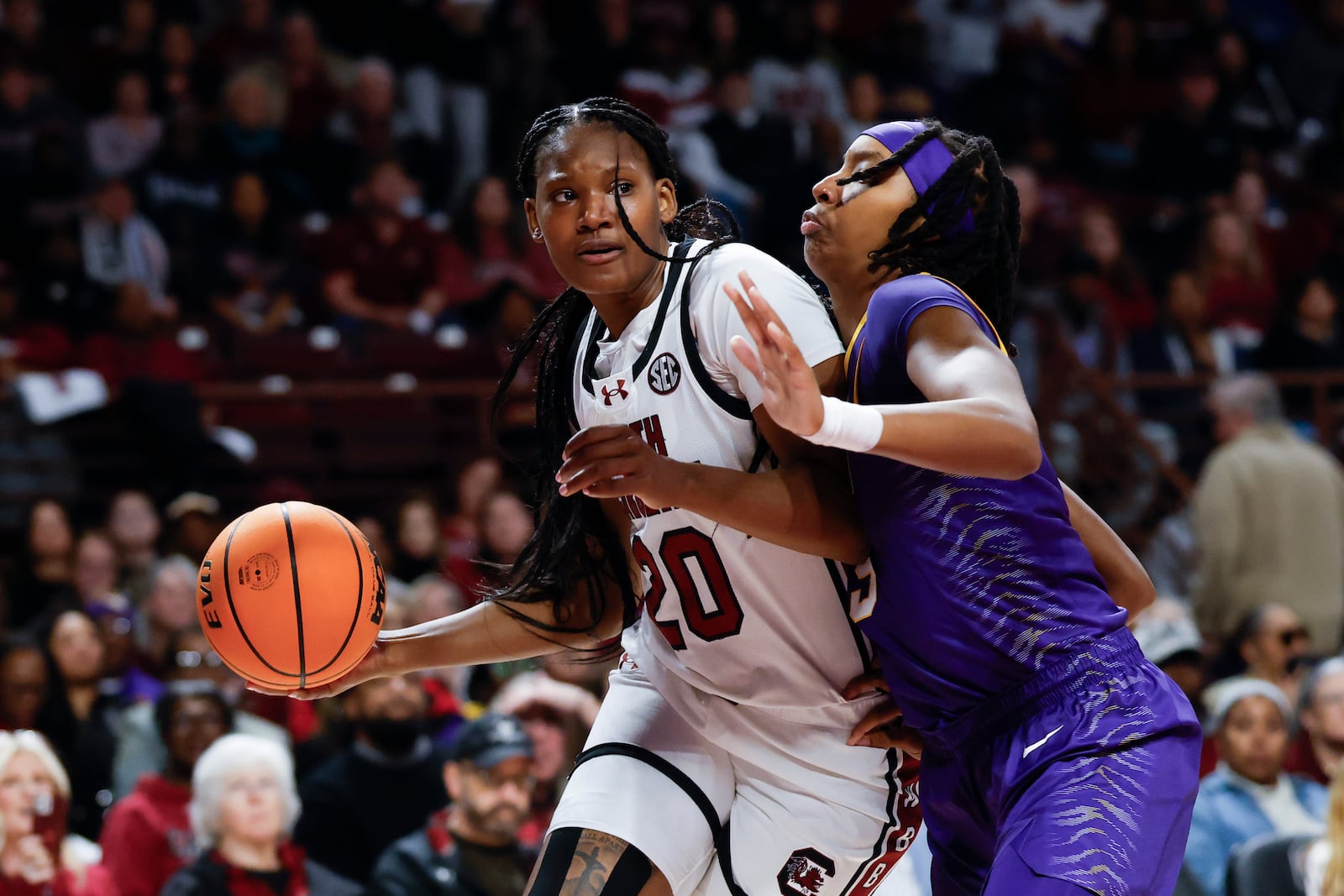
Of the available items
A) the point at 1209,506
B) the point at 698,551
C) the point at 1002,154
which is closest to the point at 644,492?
the point at 698,551

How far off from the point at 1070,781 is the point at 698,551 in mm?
944

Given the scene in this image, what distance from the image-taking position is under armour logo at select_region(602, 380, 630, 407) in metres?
3.49

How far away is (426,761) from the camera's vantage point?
6391mm

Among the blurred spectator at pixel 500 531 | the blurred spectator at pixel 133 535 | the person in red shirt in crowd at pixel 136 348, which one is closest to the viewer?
the blurred spectator at pixel 133 535

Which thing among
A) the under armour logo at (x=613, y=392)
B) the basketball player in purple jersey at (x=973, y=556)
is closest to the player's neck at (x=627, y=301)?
the under armour logo at (x=613, y=392)

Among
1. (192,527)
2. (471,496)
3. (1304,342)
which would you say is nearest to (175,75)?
(471,496)

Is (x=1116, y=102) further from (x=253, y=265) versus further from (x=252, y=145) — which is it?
(x=253, y=265)

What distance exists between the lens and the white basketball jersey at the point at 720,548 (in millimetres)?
3385

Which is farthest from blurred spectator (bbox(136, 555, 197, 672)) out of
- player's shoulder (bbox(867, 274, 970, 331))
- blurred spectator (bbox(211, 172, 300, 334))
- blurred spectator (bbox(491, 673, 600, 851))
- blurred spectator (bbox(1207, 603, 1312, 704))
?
player's shoulder (bbox(867, 274, 970, 331))

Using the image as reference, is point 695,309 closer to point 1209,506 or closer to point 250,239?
point 1209,506

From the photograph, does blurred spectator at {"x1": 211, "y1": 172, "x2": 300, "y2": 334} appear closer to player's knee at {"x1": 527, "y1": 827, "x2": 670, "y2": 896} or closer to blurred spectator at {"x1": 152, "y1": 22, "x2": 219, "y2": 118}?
blurred spectator at {"x1": 152, "y1": 22, "x2": 219, "y2": 118}

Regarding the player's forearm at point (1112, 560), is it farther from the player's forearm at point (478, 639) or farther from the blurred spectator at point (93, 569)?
the blurred spectator at point (93, 569)

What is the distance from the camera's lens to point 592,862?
10.8 ft

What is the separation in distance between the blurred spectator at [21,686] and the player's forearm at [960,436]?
502 centimetres
